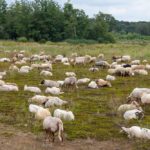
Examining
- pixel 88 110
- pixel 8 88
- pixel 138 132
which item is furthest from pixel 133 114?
pixel 8 88

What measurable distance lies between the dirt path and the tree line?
44.5 m

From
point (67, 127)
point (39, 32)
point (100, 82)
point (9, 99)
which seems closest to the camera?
point (67, 127)

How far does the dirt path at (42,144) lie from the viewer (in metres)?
7.19

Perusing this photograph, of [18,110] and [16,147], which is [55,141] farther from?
[18,110]

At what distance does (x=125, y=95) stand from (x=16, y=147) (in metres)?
5.23

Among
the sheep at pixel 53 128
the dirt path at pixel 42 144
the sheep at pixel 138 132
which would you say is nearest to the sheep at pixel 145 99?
the sheep at pixel 138 132

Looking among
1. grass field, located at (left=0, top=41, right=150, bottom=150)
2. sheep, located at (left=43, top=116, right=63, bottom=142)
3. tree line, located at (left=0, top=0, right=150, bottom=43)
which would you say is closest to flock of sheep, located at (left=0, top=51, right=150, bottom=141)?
sheep, located at (left=43, top=116, right=63, bottom=142)

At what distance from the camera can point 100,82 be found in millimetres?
13734

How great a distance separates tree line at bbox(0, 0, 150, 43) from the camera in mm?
52812

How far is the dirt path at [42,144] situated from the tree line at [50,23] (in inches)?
1751

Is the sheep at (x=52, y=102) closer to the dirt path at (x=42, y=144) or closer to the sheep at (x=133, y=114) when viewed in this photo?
the sheep at (x=133, y=114)

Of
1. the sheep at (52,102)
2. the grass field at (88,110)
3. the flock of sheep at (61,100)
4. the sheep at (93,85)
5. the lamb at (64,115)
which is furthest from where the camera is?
the sheep at (93,85)

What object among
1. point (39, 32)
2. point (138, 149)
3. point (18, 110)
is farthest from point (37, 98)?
point (39, 32)

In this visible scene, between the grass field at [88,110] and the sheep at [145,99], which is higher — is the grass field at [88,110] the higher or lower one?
the lower one
